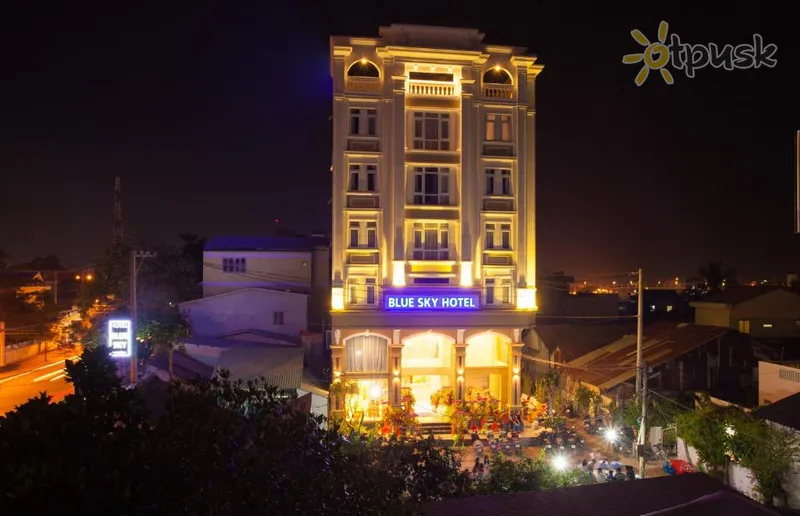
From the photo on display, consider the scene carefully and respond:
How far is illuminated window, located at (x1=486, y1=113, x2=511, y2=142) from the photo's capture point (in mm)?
30500

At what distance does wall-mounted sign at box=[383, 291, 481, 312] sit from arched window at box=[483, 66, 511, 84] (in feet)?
37.1

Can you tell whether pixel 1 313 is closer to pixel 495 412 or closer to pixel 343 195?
pixel 343 195

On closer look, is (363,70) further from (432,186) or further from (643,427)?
(643,427)

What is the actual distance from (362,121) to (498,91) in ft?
24.3

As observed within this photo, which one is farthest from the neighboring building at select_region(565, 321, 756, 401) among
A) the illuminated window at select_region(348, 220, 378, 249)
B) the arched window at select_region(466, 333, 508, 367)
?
the illuminated window at select_region(348, 220, 378, 249)

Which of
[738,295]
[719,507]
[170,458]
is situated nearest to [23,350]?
[170,458]

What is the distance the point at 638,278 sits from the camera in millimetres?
21891

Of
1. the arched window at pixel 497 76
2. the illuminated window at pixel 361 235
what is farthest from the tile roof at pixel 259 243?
the arched window at pixel 497 76

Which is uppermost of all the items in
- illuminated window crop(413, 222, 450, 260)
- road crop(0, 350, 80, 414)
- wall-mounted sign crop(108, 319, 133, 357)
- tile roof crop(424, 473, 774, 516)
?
illuminated window crop(413, 222, 450, 260)

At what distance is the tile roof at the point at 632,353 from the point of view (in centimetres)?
2617

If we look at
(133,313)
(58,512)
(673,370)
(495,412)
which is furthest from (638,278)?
(58,512)

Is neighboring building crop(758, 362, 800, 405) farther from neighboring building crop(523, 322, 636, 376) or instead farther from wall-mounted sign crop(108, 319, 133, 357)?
wall-mounted sign crop(108, 319, 133, 357)

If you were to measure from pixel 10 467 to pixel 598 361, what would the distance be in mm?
29210

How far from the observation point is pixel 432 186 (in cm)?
3014
